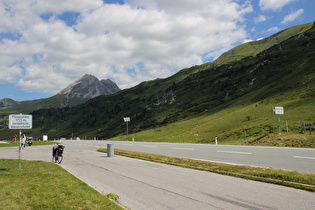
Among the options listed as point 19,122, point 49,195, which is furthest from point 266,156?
point 19,122

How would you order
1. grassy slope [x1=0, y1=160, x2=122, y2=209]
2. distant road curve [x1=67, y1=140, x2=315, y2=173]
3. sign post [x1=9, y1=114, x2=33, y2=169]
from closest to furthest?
grassy slope [x1=0, y1=160, x2=122, y2=209] → distant road curve [x1=67, y1=140, x2=315, y2=173] → sign post [x1=9, y1=114, x2=33, y2=169]

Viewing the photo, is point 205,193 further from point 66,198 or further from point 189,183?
point 66,198

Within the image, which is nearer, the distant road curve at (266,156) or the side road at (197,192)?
the side road at (197,192)

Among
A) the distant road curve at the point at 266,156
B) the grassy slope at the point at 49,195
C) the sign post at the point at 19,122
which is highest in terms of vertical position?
the sign post at the point at 19,122

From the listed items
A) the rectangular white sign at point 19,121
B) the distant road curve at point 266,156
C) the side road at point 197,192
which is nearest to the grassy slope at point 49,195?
the side road at point 197,192

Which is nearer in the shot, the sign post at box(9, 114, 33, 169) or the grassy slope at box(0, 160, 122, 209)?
the grassy slope at box(0, 160, 122, 209)

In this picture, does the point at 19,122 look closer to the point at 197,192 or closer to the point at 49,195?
the point at 49,195

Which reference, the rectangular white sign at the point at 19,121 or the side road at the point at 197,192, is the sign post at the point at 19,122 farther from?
the side road at the point at 197,192

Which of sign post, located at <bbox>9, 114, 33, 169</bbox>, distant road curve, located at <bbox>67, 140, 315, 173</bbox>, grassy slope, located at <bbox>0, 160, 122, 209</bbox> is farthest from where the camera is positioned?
sign post, located at <bbox>9, 114, 33, 169</bbox>

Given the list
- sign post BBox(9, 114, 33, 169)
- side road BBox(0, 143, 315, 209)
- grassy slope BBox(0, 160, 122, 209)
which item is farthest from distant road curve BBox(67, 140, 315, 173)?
sign post BBox(9, 114, 33, 169)

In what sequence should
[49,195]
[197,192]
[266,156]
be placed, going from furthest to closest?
[266,156], [197,192], [49,195]

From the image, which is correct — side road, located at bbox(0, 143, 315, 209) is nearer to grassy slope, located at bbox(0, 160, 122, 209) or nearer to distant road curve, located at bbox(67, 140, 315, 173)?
grassy slope, located at bbox(0, 160, 122, 209)

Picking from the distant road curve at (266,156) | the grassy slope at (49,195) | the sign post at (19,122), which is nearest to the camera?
the grassy slope at (49,195)

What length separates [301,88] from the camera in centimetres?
6394
